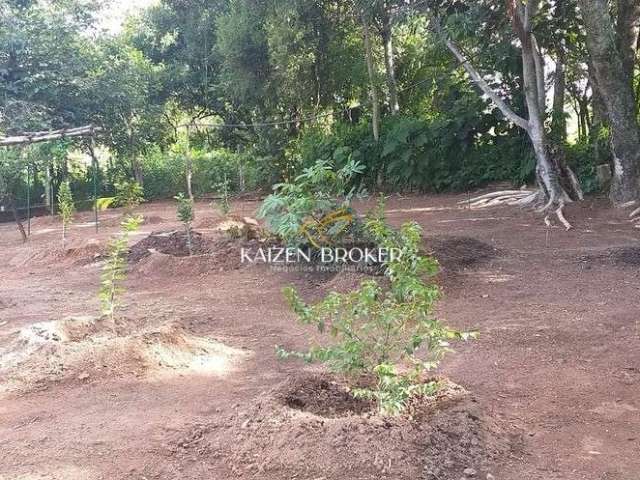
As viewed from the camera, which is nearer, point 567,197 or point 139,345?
point 139,345

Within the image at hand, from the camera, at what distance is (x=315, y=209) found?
609 centimetres

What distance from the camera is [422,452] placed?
8.82 ft

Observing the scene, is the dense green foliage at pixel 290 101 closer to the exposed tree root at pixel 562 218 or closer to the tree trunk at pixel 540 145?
the tree trunk at pixel 540 145

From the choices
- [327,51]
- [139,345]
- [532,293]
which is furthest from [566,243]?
[327,51]

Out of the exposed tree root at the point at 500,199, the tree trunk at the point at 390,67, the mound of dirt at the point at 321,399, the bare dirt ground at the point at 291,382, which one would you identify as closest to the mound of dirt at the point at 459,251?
the bare dirt ground at the point at 291,382

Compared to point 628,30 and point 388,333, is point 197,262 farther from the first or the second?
point 628,30

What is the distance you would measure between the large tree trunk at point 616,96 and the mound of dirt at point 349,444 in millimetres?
7196

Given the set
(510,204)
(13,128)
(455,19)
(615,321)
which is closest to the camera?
(615,321)

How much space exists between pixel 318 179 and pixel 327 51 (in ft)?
36.2

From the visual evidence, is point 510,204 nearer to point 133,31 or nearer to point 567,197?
point 567,197

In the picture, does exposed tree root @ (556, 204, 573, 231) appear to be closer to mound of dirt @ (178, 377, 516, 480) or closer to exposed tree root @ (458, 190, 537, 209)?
exposed tree root @ (458, 190, 537, 209)

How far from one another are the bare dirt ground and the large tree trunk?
104 inches

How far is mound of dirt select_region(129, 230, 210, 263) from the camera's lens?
8109mm

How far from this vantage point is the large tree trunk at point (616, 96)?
8.48 meters
